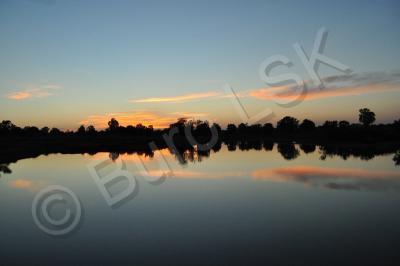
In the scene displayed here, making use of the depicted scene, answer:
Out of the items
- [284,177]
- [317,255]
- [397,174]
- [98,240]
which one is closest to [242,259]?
[317,255]

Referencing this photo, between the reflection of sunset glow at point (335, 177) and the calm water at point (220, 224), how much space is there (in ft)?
0.38

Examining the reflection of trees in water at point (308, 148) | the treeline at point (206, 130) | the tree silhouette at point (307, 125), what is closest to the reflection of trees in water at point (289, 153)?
the reflection of trees in water at point (308, 148)

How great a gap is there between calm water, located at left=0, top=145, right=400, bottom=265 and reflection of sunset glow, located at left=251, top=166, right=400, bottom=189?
11 cm

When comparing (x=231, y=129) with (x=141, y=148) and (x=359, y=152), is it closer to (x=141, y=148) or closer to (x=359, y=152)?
(x=141, y=148)

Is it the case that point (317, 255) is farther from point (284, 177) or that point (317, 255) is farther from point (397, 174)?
point (397, 174)

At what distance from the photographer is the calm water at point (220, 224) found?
9.37 m

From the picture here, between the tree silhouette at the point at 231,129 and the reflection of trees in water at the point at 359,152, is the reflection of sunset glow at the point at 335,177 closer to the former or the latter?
the reflection of trees in water at the point at 359,152

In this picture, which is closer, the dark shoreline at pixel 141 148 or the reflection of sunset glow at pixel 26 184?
the reflection of sunset glow at pixel 26 184

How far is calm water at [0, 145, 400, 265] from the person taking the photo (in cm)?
937

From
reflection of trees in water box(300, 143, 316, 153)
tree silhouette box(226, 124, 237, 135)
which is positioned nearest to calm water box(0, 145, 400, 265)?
reflection of trees in water box(300, 143, 316, 153)

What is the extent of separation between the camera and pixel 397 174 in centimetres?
2338

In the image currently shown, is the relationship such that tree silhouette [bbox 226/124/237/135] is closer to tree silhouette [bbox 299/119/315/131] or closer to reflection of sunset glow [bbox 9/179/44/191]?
tree silhouette [bbox 299/119/315/131]

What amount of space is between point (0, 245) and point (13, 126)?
442ft

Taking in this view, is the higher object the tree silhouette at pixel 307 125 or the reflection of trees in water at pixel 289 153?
the reflection of trees in water at pixel 289 153
